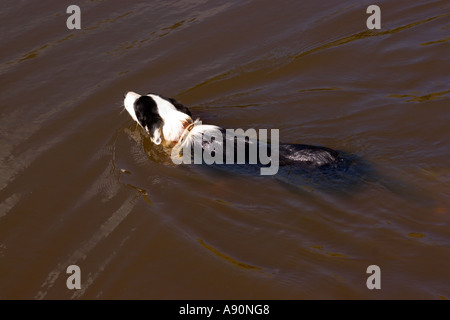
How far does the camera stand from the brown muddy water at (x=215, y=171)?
186 inches

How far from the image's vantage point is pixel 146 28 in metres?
8.36

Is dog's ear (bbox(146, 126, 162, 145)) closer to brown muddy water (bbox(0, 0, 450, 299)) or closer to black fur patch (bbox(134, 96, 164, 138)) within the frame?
black fur patch (bbox(134, 96, 164, 138))

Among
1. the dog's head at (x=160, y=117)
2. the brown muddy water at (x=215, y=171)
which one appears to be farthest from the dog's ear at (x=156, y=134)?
the brown muddy water at (x=215, y=171)

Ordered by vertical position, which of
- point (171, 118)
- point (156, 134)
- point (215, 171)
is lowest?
point (215, 171)

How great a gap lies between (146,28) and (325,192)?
4.38 meters

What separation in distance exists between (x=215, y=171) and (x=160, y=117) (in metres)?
0.93

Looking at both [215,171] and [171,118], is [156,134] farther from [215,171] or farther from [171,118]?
[215,171]

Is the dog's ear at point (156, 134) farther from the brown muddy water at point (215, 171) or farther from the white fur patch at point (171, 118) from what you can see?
the brown muddy water at point (215, 171)

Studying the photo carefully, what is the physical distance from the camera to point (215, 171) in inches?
237

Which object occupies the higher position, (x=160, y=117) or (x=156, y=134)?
(x=160, y=117)

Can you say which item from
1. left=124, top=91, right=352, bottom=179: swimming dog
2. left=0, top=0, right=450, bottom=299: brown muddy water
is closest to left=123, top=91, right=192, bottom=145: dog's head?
left=124, top=91, right=352, bottom=179: swimming dog

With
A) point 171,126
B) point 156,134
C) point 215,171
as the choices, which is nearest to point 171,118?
point 171,126

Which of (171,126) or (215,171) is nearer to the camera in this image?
(215,171)
